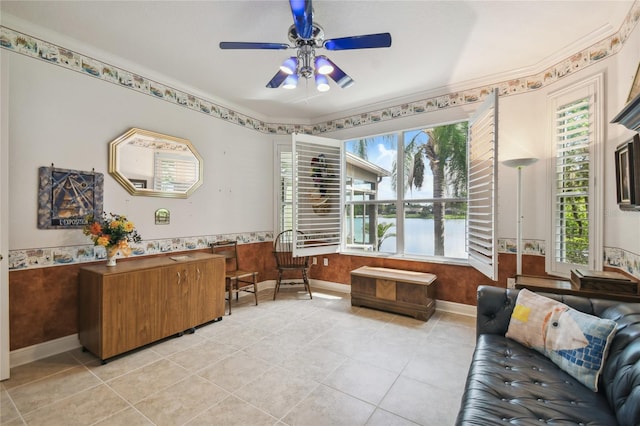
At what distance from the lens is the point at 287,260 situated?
14.8 ft

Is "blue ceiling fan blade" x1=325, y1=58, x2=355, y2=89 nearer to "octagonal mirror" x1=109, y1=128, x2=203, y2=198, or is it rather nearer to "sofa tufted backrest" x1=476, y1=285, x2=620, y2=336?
"sofa tufted backrest" x1=476, y1=285, x2=620, y2=336

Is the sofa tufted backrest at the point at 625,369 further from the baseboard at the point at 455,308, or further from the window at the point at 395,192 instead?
the baseboard at the point at 455,308

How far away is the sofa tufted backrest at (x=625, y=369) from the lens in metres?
1.12

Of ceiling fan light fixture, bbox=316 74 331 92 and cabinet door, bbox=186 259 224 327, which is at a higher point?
ceiling fan light fixture, bbox=316 74 331 92

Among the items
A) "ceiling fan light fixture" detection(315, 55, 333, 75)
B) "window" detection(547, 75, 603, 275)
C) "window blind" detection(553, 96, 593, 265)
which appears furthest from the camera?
"window blind" detection(553, 96, 593, 265)

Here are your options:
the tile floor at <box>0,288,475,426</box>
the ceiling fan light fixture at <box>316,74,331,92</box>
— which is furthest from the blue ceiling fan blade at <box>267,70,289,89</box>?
the tile floor at <box>0,288,475,426</box>

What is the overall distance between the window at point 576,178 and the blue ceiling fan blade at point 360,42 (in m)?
2.01

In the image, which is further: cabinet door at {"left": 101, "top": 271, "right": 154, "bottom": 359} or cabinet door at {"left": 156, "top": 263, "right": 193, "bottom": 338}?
cabinet door at {"left": 156, "top": 263, "right": 193, "bottom": 338}

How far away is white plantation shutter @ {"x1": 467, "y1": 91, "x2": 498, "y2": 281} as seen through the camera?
257cm

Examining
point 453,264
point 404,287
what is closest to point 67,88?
point 404,287

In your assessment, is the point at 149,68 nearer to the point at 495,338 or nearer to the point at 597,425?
the point at 495,338

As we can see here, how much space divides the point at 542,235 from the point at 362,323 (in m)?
2.12

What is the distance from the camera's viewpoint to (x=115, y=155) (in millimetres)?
2850

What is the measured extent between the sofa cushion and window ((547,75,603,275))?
150 centimetres
